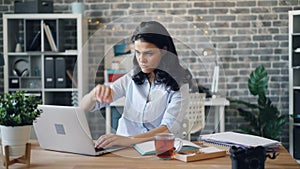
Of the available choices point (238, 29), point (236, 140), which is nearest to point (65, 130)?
point (236, 140)

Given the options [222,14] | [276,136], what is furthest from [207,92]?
[222,14]

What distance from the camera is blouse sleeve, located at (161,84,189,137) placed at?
194 centimetres

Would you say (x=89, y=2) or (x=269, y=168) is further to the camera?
(x=89, y=2)

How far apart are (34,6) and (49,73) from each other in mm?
690

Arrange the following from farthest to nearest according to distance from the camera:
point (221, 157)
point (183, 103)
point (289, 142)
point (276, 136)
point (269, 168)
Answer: point (289, 142) < point (276, 136) < point (183, 103) < point (221, 157) < point (269, 168)

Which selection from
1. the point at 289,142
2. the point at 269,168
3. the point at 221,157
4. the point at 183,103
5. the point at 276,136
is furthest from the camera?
the point at 289,142

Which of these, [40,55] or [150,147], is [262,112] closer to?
[40,55]

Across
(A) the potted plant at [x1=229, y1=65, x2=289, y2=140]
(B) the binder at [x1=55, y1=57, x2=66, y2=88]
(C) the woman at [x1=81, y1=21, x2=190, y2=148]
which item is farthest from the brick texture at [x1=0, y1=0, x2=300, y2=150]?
(C) the woman at [x1=81, y1=21, x2=190, y2=148]

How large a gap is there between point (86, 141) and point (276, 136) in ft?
9.26

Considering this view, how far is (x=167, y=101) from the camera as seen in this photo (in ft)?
6.36

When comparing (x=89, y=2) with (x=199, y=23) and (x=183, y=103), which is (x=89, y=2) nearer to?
(x=199, y=23)

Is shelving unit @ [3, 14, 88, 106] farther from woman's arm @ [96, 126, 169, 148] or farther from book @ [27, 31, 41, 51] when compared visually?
woman's arm @ [96, 126, 169, 148]

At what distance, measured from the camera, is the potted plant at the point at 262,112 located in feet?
13.8

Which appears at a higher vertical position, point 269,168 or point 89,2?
point 89,2
